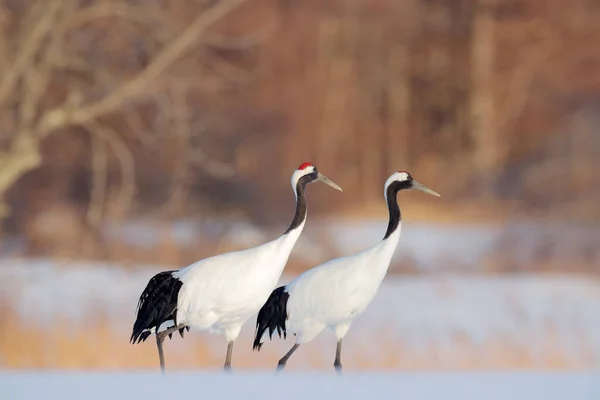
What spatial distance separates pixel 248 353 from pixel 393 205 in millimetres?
2945

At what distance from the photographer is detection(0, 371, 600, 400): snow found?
446 cm

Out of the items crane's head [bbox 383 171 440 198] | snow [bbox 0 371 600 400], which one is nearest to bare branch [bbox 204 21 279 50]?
crane's head [bbox 383 171 440 198]

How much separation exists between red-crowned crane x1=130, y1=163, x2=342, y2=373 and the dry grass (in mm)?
2141

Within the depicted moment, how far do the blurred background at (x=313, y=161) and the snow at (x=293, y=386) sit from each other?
2.81 m

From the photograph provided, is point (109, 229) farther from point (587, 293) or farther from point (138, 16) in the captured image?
point (587, 293)

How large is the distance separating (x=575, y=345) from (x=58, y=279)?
513 cm

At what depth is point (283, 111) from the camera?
18.0m

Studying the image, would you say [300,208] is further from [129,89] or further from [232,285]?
[129,89]

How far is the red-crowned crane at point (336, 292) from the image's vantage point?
18.5 ft

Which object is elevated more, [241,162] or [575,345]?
[241,162]

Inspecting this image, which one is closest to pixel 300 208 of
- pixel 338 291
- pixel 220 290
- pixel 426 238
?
pixel 338 291

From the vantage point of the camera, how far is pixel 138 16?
35.9 ft

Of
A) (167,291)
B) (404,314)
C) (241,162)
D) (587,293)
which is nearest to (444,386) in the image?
(167,291)

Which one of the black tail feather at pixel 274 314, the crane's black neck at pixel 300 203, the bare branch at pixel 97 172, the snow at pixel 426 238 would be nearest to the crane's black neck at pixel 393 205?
the crane's black neck at pixel 300 203
